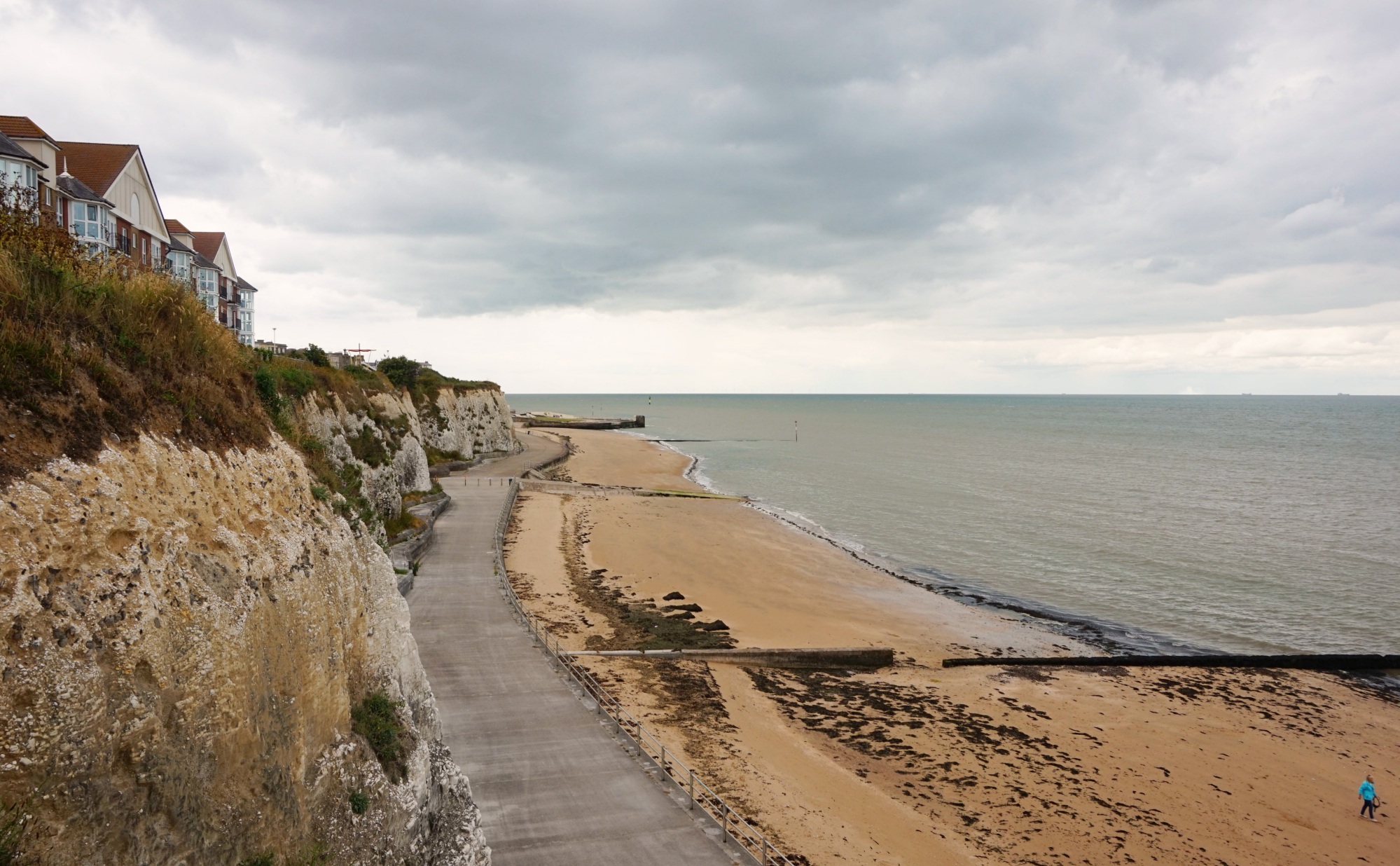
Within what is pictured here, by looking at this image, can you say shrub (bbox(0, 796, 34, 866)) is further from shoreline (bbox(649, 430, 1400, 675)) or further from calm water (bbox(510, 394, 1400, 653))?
calm water (bbox(510, 394, 1400, 653))

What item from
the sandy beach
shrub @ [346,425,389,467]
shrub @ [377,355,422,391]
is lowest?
the sandy beach

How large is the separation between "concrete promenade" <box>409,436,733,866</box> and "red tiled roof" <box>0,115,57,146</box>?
22576 mm

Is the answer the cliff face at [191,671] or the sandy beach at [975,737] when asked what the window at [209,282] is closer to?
the sandy beach at [975,737]

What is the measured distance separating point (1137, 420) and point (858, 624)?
194400 mm

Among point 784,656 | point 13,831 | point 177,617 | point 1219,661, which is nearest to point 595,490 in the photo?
point 784,656

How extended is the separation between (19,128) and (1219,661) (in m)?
49.2

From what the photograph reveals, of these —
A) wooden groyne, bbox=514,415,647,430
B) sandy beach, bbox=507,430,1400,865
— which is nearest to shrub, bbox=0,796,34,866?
sandy beach, bbox=507,430,1400,865

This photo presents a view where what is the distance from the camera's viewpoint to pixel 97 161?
99.9ft

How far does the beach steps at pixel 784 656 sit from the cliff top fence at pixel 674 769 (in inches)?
112

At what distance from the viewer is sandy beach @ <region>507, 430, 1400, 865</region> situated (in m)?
16.0

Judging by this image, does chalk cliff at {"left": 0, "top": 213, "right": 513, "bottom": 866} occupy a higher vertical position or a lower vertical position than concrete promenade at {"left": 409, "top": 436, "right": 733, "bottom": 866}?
higher

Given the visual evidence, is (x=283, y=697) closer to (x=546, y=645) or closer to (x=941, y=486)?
(x=546, y=645)

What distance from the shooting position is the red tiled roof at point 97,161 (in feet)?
96.9

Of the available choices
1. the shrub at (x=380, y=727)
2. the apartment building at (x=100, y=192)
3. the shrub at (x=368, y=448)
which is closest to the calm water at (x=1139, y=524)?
the shrub at (x=368, y=448)
